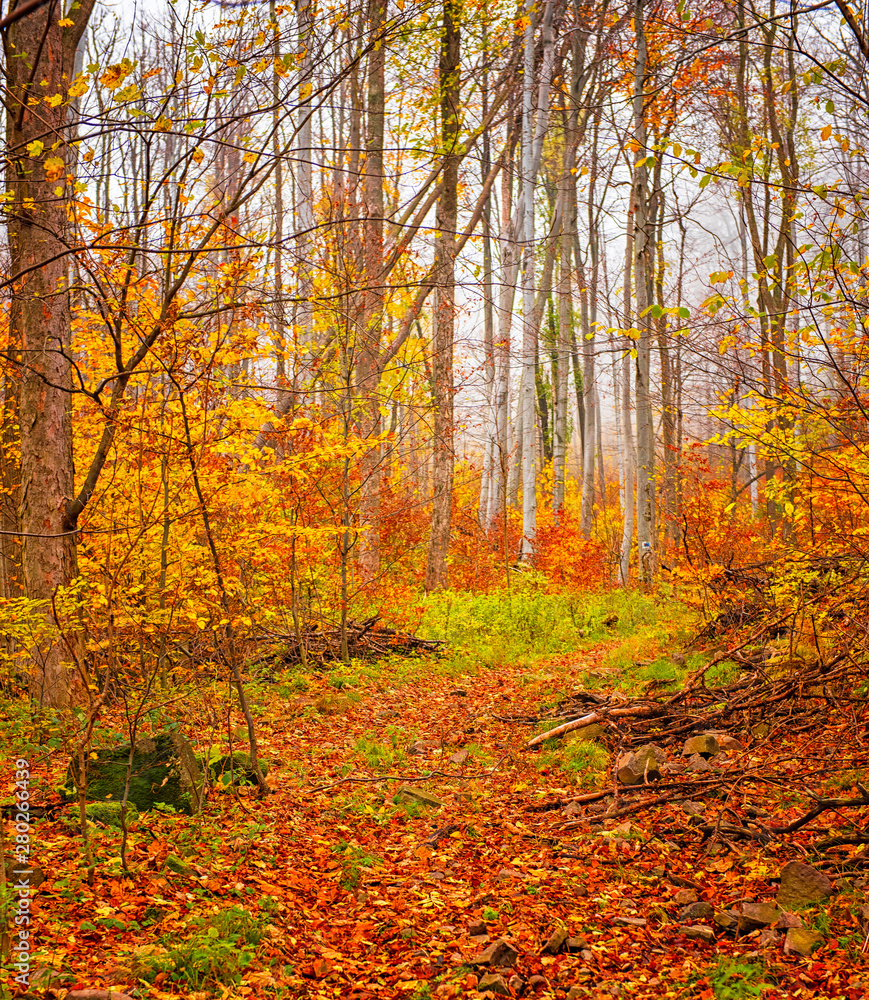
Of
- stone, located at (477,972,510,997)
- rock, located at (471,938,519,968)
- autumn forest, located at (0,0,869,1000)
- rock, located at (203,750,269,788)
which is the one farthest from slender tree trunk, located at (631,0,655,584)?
stone, located at (477,972,510,997)

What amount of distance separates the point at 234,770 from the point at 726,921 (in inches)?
123

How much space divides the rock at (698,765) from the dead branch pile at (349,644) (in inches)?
187

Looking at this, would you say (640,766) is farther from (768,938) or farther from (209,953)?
(209,953)

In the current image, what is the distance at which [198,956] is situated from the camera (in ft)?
9.43

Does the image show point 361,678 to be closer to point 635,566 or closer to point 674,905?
point 674,905

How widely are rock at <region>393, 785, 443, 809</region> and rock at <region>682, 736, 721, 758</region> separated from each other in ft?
5.81

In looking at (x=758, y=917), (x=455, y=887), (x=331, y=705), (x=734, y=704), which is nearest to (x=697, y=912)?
(x=758, y=917)

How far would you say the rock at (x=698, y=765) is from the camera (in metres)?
4.71

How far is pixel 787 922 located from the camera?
124 inches

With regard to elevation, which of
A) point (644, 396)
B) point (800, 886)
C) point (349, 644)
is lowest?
point (800, 886)

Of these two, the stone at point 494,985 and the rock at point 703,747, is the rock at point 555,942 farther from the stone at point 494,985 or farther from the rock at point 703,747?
the rock at point 703,747

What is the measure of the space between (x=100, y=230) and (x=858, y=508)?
7670 millimetres

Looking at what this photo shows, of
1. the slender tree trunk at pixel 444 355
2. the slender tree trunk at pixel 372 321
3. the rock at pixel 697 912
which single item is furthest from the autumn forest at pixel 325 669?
the slender tree trunk at pixel 444 355

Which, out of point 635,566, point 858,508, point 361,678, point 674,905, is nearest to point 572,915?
point 674,905
